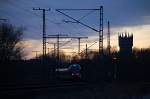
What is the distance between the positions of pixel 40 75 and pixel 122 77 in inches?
562

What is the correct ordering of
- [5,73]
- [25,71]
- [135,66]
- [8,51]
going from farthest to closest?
[8,51] → [25,71] → [135,66] → [5,73]

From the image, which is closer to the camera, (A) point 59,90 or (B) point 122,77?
(A) point 59,90

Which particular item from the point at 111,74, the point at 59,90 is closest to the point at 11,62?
the point at 111,74

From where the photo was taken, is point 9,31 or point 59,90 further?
point 9,31

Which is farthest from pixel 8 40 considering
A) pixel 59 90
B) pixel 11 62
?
pixel 59 90

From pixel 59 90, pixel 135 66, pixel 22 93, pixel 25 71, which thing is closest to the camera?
pixel 22 93

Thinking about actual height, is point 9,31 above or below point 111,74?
above

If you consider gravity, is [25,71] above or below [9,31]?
below

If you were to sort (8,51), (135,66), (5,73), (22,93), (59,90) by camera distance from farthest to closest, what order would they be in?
(8,51)
(135,66)
(5,73)
(59,90)
(22,93)

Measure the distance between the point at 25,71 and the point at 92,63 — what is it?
34.4 ft

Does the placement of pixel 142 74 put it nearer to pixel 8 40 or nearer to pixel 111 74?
pixel 111 74

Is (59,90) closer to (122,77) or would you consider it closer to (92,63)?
(122,77)

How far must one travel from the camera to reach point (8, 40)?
104m

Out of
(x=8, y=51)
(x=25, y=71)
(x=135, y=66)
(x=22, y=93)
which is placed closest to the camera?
(x=22, y=93)
